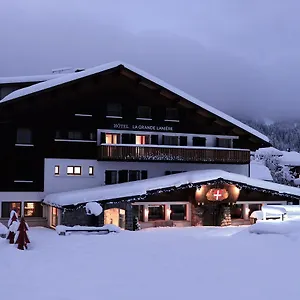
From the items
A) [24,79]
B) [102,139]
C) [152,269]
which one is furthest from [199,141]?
[152,269]

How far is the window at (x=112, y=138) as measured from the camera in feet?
106

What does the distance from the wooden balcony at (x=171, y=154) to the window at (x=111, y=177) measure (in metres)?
1.45

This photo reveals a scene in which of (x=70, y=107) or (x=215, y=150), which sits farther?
(x=215, y=150)

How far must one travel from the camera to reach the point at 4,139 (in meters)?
30.1

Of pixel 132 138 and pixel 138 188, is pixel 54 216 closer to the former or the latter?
pixel 138 188

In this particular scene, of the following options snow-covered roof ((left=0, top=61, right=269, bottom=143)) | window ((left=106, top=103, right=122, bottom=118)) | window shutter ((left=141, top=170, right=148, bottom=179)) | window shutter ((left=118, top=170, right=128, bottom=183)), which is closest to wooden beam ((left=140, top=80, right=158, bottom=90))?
snow-covered roof ((left=0, top=61, right=269, bottom=143))

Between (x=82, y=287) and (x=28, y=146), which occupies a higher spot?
(x=28, y=146)

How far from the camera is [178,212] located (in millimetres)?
31297

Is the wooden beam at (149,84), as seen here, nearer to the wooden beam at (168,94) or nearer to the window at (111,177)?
the wooden beam at (168,94)

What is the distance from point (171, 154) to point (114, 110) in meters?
5.08

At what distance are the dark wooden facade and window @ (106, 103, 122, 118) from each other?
0.31m

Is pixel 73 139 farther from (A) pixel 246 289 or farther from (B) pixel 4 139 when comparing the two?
(A) pixel 246 289

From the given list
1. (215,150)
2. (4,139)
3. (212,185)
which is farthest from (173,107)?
(4,139)

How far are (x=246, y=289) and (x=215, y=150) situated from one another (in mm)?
24300
